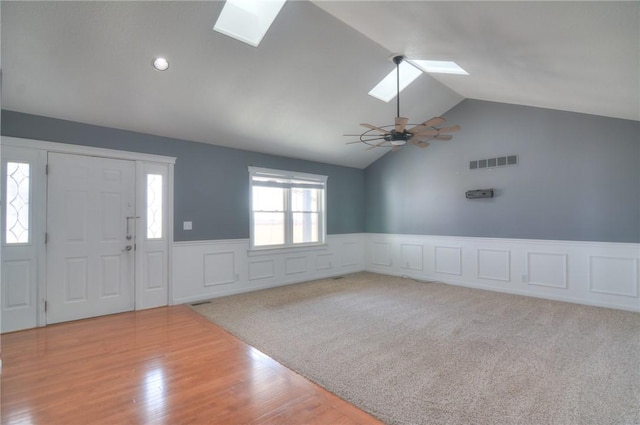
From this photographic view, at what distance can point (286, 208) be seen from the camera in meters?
6.08

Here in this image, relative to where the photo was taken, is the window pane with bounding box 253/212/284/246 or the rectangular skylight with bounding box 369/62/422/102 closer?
the rectangular skylight with bounding box 369/62/422/102

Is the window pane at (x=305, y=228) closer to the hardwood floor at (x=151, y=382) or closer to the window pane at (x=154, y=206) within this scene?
the window pane at (x=154, y=206)

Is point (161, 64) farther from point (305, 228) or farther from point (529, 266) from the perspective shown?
point (529, 266)

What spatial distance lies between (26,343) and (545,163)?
7290 mm

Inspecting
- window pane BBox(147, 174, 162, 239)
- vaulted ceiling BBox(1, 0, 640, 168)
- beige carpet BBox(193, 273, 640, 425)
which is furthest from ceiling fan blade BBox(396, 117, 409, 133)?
window pane BBox(147, 174, 162, 239)

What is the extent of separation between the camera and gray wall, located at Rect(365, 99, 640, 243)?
4.27 meters

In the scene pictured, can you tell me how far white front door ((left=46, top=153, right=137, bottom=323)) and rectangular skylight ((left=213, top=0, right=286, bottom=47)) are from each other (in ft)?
7.92

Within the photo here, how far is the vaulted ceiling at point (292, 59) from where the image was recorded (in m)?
2.44

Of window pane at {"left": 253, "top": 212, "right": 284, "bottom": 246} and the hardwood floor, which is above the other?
window pane at {"left": 253, "top": 212, "right": 284, "bottom": 246}

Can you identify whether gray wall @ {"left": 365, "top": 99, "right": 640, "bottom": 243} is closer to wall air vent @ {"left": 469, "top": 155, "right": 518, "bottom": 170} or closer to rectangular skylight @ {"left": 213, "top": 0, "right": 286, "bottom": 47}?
wall air vent @ {"left": 469, "top": 155, "right": 518, "bottom": 170}

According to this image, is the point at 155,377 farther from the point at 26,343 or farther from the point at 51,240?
the point at 51,240

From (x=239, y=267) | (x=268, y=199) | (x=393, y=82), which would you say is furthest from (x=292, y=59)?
(x=239, y=267)

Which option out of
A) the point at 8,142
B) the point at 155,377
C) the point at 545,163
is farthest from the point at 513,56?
the point at 8,142

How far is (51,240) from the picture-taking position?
3746 mm
